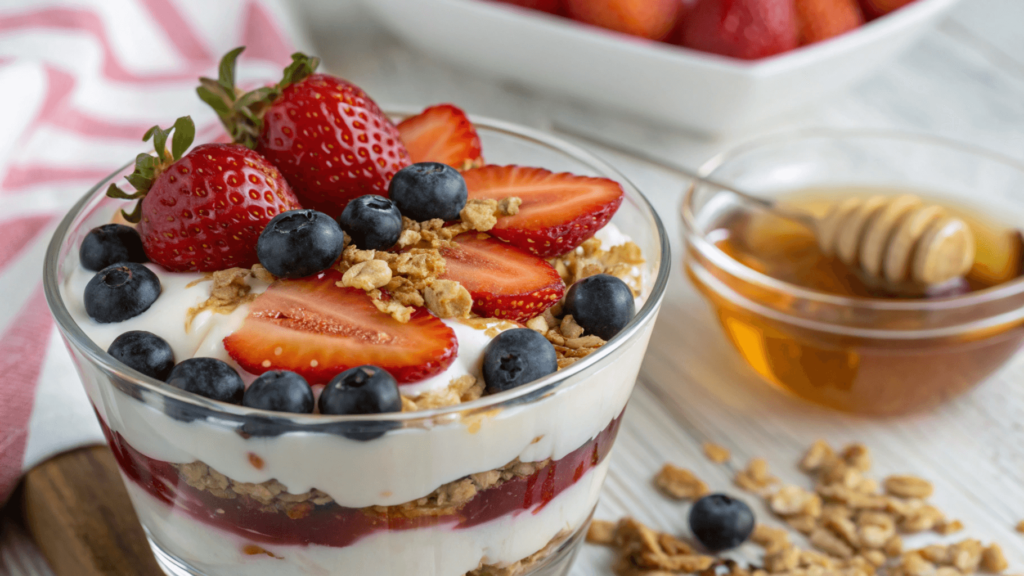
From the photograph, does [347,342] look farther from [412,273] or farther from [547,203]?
[547,203]

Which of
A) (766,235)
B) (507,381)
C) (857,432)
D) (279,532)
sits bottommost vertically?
(857,432)

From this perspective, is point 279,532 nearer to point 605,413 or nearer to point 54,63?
point 605,413

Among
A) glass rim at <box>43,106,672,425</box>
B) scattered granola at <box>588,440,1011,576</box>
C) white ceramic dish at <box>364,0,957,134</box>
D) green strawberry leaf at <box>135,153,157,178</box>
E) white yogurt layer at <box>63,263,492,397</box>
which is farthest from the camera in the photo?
white ceramic dish at <box>364,0,957,134</box>

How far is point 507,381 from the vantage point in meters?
0.72

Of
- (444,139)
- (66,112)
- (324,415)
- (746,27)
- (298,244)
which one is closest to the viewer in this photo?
(324,415)

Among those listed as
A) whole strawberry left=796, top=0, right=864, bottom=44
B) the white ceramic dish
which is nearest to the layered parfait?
the white ceramic dish

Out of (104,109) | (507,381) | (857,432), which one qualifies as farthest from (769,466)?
(104,109)

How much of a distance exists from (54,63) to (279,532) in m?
1.25

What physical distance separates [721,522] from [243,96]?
0.76 m

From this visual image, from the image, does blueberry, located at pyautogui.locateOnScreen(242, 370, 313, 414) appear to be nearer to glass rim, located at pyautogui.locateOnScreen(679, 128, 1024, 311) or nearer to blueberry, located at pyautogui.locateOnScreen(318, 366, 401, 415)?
blueberry, located at pyautogui.locateOnScreen(318, 366, 401, 415)

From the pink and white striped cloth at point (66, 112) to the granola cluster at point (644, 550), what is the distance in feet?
2.18

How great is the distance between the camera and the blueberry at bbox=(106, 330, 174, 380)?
74 centimetres

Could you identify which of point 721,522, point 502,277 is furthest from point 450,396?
point 721,522

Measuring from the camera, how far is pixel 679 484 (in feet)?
3.93
